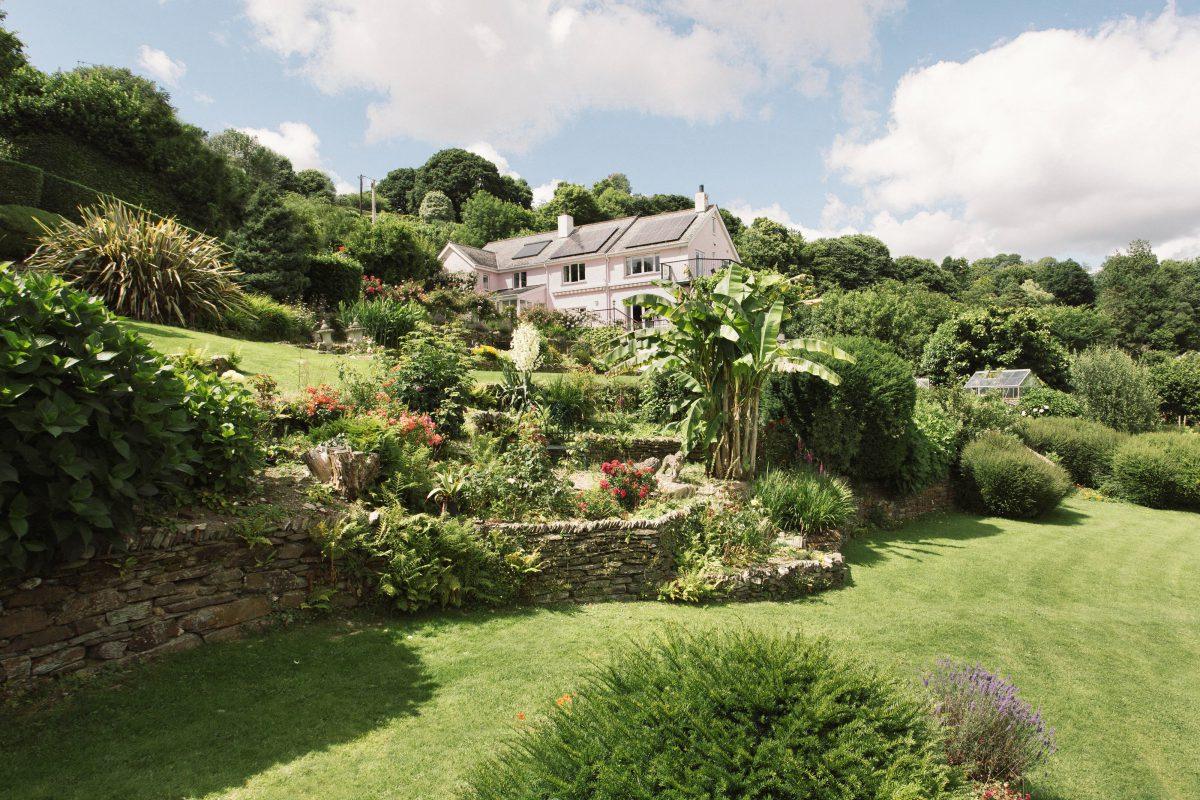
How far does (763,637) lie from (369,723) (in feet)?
9.55

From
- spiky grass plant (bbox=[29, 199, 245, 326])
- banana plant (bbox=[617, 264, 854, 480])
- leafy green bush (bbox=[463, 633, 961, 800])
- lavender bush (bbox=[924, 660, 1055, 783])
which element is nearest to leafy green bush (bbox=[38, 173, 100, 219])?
spiky grass plant (bbox=[29, 199, 245, 326])

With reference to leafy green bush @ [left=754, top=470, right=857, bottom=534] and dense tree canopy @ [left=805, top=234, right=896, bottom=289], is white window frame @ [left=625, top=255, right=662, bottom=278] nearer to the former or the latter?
leafy green bush @ [left=754, top=470, right=857, bottom=534]

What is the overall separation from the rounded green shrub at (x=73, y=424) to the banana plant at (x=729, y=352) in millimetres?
7340

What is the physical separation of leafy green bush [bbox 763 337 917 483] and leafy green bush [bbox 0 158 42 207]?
2029 cm

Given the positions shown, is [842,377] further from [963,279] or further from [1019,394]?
[963,279]

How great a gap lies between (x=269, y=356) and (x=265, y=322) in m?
3.74

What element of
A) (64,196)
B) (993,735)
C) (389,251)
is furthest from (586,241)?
(993,735)

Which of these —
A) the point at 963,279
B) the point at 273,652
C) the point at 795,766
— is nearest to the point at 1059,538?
the point at 795,766

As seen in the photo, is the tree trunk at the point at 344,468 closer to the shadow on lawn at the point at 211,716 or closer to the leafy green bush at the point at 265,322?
the shadow on lawn at the point at 211,716

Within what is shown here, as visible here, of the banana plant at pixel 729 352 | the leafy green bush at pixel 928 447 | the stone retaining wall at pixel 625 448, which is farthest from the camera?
the leafy green bush at pixel 928 447

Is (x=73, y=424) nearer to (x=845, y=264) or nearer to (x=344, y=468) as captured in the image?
(x=344, y=468)

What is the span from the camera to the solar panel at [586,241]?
38594mm

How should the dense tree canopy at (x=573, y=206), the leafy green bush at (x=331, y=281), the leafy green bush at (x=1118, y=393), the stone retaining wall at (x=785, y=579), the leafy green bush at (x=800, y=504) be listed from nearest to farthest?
1. the stone retaining wall at (x=785, y=579)
2. the leafy green bush at (x=800, y=504)
3. the leafy green bush at (x=331, y=281)
4. the leafy green bush at (x=1118, y=393)
5. the dense tree canopy at (x=573, y=206)

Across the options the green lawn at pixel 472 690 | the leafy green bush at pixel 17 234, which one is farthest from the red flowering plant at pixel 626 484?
the leafy green bush at pixel 17 234
